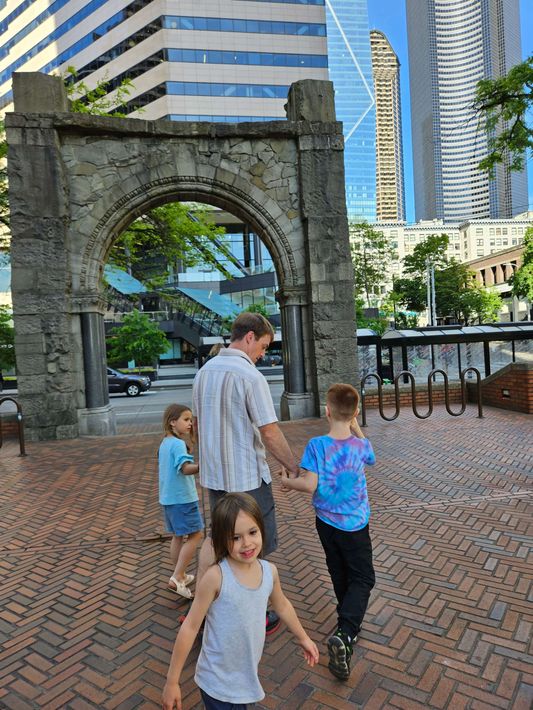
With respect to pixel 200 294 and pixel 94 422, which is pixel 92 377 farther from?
pixel 200 294

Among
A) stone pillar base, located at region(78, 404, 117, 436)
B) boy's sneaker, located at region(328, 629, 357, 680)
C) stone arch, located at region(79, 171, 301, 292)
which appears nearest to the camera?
boy's sneaker, located at region(328, 629, 357, 680)

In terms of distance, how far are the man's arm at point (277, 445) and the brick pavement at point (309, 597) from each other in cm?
106

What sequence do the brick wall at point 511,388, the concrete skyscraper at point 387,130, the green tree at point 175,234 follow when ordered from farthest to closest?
the concrete skyscraper at point 387,130 → the green tree at point 175,234 → the brick wall at point 511,388

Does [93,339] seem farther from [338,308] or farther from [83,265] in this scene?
[338,308]

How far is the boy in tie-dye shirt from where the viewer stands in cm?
239

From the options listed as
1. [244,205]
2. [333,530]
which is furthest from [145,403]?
[333,530]

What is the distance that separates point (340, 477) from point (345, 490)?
8cm

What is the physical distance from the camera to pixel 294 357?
10180 millimetres

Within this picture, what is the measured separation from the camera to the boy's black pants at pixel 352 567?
93.7 inches

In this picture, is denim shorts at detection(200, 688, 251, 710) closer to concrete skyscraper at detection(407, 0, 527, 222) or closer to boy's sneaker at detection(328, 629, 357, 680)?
boy's sneaker at detection(328, 629, 357, 680)


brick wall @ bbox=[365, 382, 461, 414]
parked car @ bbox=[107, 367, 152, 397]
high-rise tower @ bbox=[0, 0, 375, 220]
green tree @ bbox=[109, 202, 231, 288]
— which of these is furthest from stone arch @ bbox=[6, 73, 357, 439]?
high-rise tower @ bbox=[0, 0, 375, 220]

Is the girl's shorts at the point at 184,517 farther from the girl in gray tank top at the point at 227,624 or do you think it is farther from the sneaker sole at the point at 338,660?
the girl in gray tank top at the point at 227,624

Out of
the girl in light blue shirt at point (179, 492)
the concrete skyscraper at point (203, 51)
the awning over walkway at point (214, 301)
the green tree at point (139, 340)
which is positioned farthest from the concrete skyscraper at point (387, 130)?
the girl in light blue shirt at point (179, 492)

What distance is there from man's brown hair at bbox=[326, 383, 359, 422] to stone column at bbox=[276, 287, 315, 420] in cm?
773
